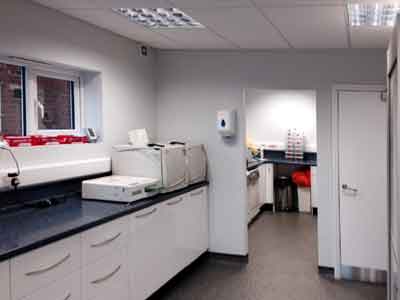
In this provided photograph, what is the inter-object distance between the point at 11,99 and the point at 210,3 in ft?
5.16

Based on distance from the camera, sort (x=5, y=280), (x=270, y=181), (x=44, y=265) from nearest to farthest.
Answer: (x=5, y=280)
(x=44, y=265)
(x=270, y=181)

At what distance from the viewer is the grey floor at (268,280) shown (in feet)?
12.4

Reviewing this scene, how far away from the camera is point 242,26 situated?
3.28 meters

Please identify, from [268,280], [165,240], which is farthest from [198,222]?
[268,280]

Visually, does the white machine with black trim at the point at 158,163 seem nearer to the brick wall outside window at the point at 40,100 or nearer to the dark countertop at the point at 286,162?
the brick wall outside window at the point at 40,100

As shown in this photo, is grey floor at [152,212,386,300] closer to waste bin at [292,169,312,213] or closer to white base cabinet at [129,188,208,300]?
white base cabinet at [129,188,208,300]

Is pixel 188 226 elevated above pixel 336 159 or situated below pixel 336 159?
below

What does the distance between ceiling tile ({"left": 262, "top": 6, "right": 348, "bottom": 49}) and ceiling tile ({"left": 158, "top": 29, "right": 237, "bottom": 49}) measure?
0.62 meters

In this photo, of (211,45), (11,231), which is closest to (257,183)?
(211,45)

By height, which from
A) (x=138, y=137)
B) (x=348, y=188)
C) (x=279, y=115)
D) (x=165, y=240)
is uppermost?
(x=279, y=115)

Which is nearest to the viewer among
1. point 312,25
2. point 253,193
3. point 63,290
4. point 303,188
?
point 63,290

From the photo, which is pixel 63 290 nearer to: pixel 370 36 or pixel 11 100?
pixel 11 100

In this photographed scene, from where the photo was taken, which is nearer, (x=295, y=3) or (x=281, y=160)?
(x=295, y=3)

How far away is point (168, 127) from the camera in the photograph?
4750mm
